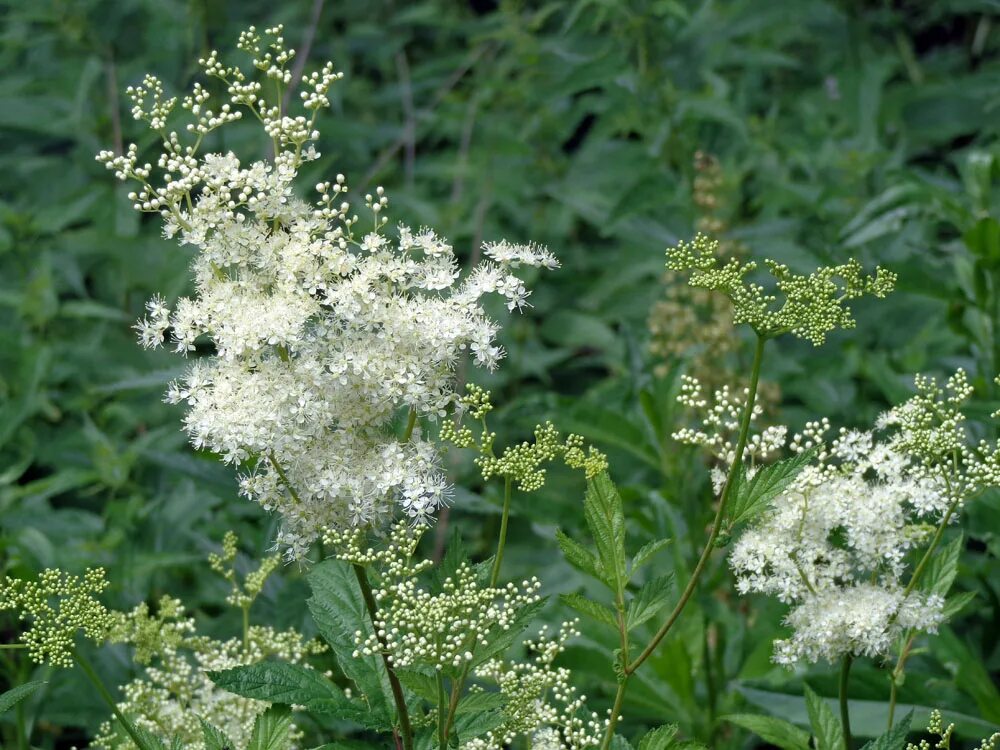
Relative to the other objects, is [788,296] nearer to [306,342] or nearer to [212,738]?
[306,342]

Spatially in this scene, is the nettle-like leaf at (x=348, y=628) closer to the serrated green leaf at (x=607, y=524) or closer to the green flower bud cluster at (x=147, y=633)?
the green flower bud cluster at (x=147, y=633)

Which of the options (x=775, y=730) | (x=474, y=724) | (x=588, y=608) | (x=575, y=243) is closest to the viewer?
(x=588, y=608)

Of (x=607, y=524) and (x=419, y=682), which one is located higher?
(x=607, y=524)

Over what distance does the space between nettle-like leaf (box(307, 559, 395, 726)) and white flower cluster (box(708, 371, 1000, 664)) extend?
601 millimetres

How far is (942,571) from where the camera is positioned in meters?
1.96

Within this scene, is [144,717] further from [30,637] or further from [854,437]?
[854,437]

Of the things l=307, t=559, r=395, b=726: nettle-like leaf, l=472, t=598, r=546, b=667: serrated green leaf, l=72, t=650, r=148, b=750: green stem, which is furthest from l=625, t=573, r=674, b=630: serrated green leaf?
l=72, t=650, r=148, b=750: green stem

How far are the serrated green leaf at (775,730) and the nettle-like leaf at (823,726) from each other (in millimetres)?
29

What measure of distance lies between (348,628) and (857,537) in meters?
0.82

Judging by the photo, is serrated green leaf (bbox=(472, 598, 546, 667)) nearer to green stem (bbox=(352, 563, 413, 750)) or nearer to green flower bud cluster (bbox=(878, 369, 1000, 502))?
green stem (bbox=(352, 563, 413, 750))

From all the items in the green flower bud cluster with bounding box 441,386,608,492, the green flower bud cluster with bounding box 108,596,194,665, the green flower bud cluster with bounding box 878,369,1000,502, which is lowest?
the green flower bud cluster with bounding box 108,596,194,665

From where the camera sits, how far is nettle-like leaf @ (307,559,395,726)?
1859 millimetres

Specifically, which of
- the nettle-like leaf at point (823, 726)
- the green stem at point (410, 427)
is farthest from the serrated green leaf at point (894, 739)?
the green stem at point (410, 427)

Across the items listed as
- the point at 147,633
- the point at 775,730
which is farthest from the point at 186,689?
the point at 775,730
